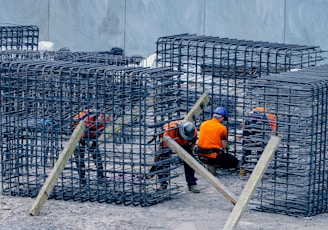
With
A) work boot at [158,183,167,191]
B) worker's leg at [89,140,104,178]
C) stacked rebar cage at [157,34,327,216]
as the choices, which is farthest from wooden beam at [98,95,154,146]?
stacked rebar cage at [157,34,327,216]

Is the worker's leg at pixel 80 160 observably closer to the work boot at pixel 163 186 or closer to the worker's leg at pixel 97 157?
the worker's leg at pixel 97 157

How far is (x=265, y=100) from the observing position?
14359mm

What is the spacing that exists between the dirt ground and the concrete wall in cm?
1158

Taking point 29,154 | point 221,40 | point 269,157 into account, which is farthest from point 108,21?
point 269,157

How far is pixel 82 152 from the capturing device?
1489 cm

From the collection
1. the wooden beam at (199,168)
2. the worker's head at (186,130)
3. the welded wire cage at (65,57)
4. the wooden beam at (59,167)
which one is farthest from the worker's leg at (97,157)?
the welded wire cage at (65,57)

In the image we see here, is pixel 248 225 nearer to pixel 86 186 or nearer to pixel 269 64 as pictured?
pixel 86 186

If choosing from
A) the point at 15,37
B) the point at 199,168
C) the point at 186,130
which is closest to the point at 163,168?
the point at 186,130

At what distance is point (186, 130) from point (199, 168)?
83 cm

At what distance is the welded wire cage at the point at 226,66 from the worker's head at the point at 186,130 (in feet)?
5.75

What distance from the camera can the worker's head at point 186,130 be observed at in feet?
49.1

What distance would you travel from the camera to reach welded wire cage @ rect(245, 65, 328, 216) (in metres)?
14.0

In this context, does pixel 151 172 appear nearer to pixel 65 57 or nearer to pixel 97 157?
pixel 97 157

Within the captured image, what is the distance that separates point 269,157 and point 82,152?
8.98 feet
